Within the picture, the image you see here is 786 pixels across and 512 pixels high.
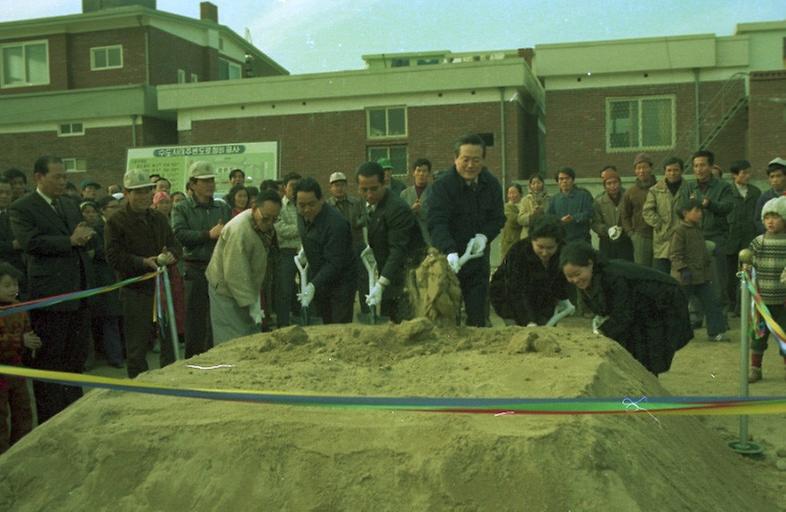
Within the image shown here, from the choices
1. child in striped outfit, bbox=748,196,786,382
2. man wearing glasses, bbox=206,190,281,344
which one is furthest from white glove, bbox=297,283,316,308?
child in striped outfit, bbox=748,196,786,382

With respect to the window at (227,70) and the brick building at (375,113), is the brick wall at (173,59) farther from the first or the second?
the brick building at (375,113)

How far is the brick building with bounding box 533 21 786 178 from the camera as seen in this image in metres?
21.0

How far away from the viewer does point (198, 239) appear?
6652mm

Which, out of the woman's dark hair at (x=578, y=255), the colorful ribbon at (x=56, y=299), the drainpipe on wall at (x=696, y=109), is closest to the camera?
the colorful ribbon at (x=56, y=299)

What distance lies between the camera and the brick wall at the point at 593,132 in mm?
21469

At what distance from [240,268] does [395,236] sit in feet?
3.84

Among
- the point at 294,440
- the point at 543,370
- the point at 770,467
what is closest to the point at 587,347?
the point at 543,370

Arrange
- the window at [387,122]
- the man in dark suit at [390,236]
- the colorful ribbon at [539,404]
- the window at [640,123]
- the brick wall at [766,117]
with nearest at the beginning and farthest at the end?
1. the colorful ribbon at [539,404]
2. the man in dark suit at [390,236]
3. the brick wall at [766,117]
4. the window at [640,123]
5. the window at [387,122]

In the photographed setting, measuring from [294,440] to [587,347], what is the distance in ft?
6.68

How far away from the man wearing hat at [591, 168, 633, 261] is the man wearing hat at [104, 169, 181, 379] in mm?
5502

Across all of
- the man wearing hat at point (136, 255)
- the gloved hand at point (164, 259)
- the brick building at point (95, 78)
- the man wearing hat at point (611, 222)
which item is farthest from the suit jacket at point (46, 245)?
the brick building at point (95, 78)

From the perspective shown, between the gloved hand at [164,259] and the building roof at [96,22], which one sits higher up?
the building roof at [96,22]

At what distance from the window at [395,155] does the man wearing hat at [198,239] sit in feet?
52.9

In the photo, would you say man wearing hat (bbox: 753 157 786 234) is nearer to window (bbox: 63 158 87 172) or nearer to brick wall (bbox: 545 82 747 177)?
brick wall (bbox: 545 82 747 177)
